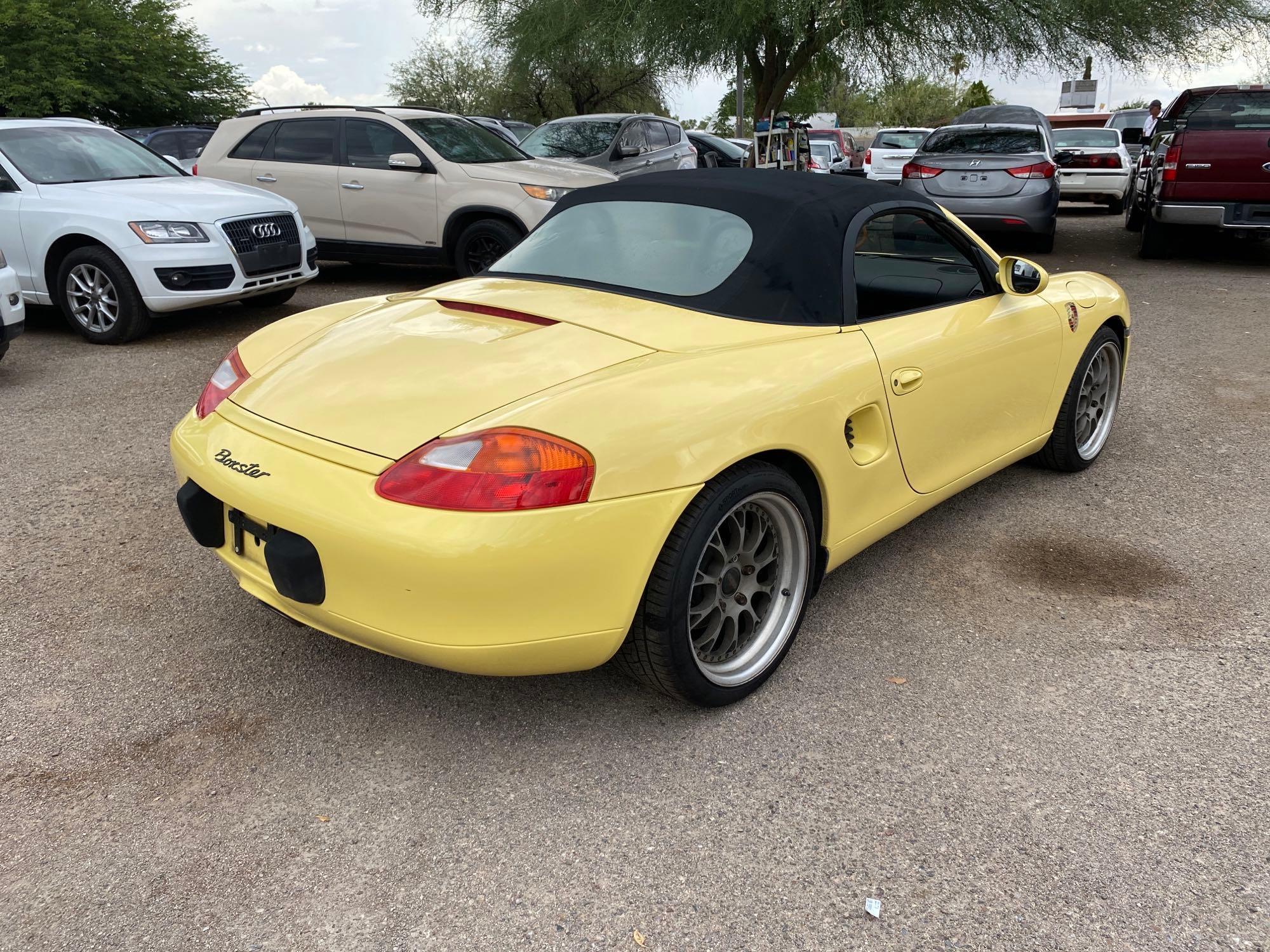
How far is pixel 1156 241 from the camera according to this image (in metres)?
11.6

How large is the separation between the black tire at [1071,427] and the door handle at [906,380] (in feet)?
4.75

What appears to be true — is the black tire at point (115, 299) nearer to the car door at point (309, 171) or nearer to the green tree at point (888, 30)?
the car door at point (309, 171)

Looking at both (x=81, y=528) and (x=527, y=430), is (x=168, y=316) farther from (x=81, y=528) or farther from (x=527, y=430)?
(x=527, y=430)

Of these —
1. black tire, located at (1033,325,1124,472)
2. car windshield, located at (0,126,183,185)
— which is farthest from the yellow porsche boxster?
car windshield, located at (0,126,183,185)

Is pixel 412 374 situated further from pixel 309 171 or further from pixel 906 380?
pixel 309 171

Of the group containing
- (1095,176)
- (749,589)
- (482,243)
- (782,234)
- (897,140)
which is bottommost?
(749,589)

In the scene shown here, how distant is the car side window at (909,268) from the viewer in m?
3.51

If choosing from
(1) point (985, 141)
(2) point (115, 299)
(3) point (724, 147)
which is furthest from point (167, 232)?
(3) point (724, 147)

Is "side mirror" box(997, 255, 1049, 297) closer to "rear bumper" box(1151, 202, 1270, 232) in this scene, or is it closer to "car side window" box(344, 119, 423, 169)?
"car side window" box(344, 119, 423, 169)

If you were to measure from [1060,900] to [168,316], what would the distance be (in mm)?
8229

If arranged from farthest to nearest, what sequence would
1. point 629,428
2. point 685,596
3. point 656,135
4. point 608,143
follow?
point 656,135
point 608,143
point 685,596
point 629,428

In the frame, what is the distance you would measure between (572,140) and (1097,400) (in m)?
8.64

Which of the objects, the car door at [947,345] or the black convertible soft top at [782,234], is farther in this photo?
the car door at [947,345]

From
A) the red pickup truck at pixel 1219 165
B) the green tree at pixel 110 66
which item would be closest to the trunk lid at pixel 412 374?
Result: the red pickup truck at pixel 1219 165
